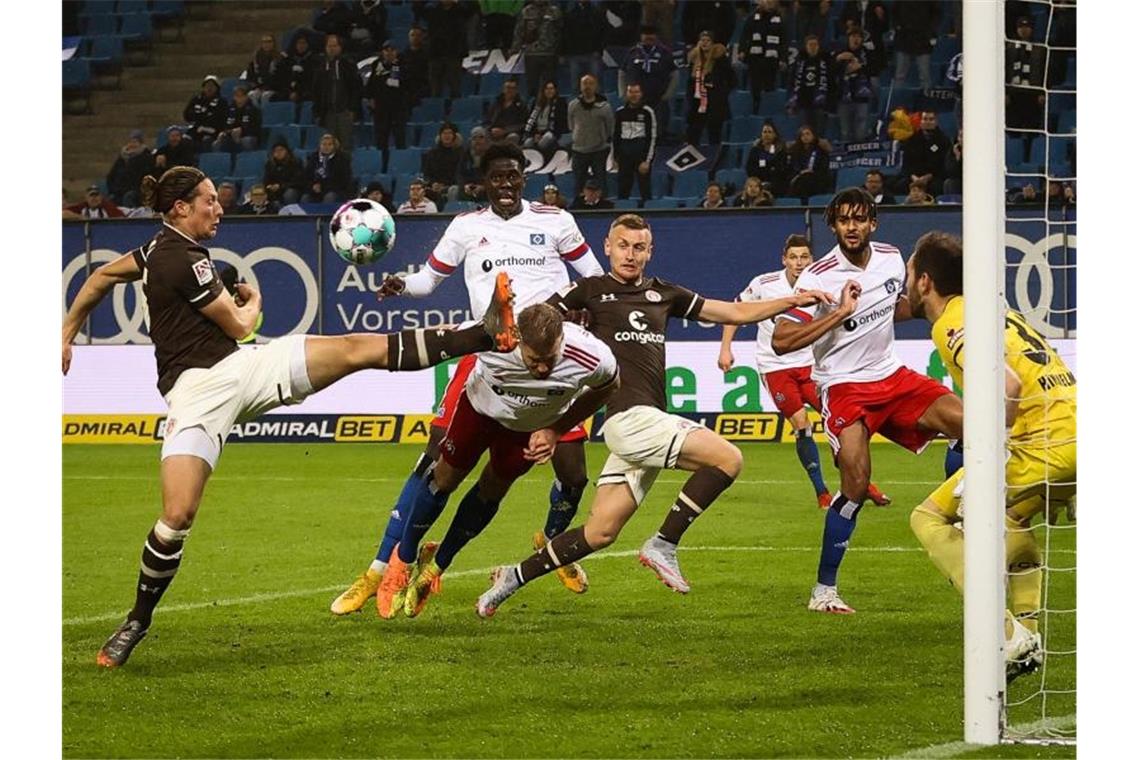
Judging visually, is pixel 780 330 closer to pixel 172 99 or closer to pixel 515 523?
pixel 515 523

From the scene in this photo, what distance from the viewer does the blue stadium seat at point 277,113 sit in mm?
20750

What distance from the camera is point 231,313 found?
22.1 feet

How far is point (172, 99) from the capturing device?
2275 cm

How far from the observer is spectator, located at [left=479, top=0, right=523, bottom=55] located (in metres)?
20.5

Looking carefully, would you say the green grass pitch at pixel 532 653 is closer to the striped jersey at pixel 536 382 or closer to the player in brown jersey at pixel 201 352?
the player in brown jersey at pixel 201 352

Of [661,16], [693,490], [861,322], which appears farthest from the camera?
[661,16]

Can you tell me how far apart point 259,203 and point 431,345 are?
40.6 ft

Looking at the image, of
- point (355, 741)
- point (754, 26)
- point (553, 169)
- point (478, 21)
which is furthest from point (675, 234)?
point (355, 741)

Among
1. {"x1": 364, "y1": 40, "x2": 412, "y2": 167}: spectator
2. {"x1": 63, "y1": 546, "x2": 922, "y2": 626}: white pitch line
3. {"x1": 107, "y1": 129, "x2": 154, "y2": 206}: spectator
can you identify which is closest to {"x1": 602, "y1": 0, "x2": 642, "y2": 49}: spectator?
{"x1": 364, "y1": 40, "x2": 412, "y2": 167}: spectator

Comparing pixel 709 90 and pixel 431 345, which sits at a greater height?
pixel 709 90

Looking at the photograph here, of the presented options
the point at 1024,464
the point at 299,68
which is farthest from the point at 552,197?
the point at 1024,464

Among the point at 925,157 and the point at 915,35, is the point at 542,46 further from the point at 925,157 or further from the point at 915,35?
the point at 925,157

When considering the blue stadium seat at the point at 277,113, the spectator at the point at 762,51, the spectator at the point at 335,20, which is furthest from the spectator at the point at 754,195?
the blue stadium seat at the point at 277,113

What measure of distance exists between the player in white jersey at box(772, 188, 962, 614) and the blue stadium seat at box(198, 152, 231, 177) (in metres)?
13.3
